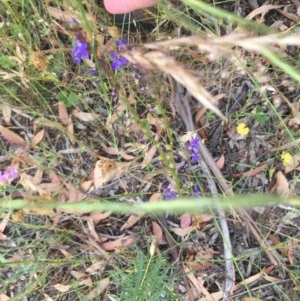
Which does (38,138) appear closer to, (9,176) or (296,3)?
(9,176)

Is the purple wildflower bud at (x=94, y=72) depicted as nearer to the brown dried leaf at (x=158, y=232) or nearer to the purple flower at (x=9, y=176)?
the purple flower at (x=9, y=176)

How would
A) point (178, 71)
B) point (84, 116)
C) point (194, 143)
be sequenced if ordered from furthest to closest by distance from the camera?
point (84, 116)
point (194, 143)
point (178, 71)

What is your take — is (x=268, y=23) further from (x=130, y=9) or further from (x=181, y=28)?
(x=130, y=9)

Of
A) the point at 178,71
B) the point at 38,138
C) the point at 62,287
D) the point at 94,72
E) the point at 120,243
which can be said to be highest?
the point at 178,71

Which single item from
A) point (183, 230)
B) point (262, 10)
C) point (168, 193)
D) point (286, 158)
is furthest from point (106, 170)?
point (262, 10)

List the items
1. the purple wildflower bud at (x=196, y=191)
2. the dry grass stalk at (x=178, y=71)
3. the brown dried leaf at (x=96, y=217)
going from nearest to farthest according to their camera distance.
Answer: the dry grass stalk at (x=178, y=71) → the purple wildflower bud at (x=196, y=191) → the brown dried leaf at (x=96, y=217)

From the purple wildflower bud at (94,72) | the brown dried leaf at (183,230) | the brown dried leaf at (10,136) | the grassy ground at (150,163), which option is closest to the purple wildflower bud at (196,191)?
the grassy ground at (150,163)

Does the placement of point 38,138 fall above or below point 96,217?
above
